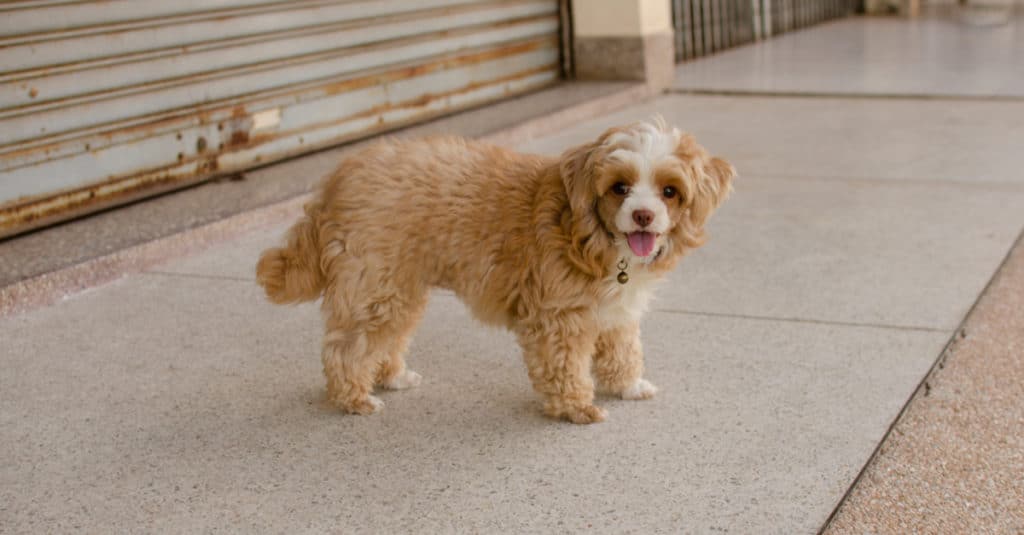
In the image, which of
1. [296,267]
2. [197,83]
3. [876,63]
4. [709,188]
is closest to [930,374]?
[709,188]

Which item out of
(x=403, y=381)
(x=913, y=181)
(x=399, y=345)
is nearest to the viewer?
(x=399, y=345)

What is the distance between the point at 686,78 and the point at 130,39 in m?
5.86

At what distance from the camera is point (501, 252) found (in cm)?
372

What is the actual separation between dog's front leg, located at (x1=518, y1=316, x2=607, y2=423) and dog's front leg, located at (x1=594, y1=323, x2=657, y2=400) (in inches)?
5.2

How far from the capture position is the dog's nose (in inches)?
132

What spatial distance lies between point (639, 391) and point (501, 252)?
72 centimetres

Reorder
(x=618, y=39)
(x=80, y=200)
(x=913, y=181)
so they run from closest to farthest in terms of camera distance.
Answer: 1. (x=80, y=200)
2. (x=913, y=181)
3. (x=618, y=39)

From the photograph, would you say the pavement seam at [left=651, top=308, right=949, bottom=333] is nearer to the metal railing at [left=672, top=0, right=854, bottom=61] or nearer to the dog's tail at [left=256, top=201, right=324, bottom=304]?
the dog's tail at [left=256, top=201, right=324, bottom=304]

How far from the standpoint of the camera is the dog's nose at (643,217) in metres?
3.36

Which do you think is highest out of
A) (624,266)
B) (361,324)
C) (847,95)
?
(624,266)

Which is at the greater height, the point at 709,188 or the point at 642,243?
the point at 709,188

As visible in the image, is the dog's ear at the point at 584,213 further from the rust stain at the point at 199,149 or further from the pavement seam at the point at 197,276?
the rust stain at the point at 199,149

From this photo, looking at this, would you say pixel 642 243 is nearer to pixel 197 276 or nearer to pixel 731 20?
pixel 197 276

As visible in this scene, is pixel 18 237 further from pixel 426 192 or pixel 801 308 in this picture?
pixel 801 308
